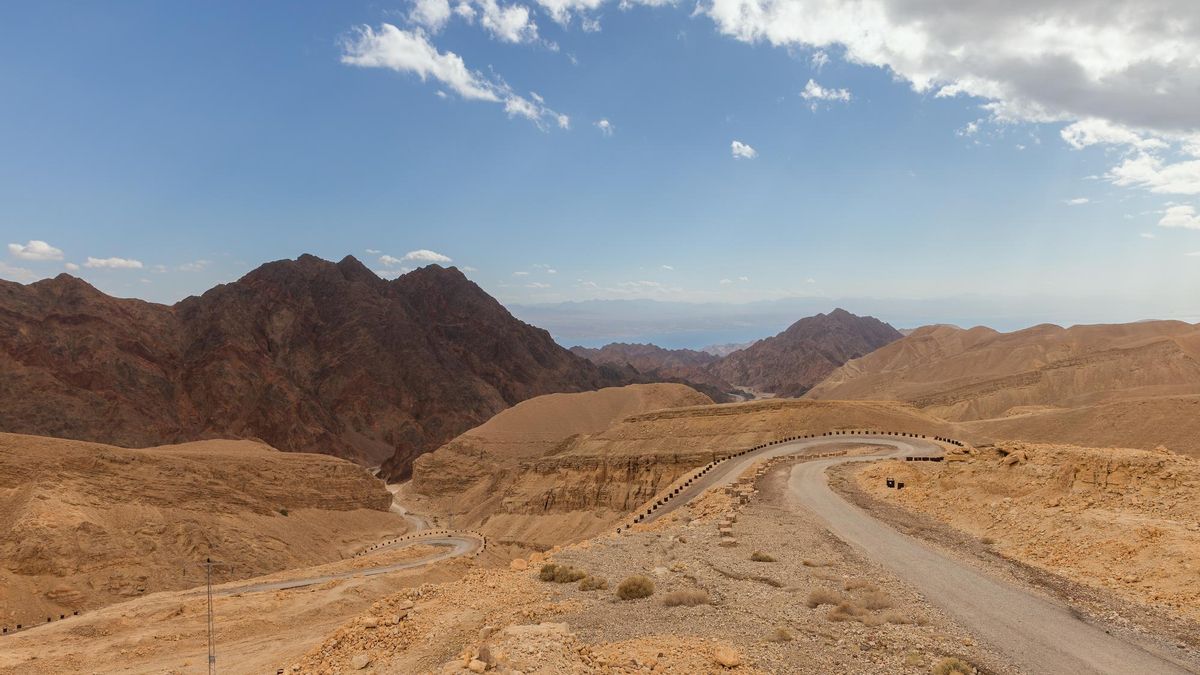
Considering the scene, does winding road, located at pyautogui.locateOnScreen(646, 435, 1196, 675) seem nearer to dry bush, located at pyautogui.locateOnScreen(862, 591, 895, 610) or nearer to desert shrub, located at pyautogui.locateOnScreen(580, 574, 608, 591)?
dry bush, located at pyautogui.locateOnScreen(862, 591, 895, 610)

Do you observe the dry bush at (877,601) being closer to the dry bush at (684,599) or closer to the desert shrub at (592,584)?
the dry bush at (684,599)

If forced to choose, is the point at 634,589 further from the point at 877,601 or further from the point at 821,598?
the point at 877,601

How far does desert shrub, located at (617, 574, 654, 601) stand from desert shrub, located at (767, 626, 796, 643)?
2.87 meters

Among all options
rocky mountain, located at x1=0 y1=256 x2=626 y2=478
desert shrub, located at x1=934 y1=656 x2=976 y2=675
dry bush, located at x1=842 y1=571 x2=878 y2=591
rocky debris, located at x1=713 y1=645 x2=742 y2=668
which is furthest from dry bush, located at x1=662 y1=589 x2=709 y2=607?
rocky mountain, located at x1=0 y1=256 x2=626 y2=478

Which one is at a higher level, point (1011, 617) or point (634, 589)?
point (634, 589)

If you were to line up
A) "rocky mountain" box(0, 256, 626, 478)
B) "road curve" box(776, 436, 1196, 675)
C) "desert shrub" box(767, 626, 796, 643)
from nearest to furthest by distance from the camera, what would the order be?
1. "road curve" box(776, 436, 1196, 675)
2. "desert shrub" box(767, 626, 796, 643)
3. "rocky mountain" box(0, 256, 626, 478)

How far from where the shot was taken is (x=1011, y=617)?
11375 mm

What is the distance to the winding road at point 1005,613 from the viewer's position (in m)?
9.47

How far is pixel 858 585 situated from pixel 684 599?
12.3 feet

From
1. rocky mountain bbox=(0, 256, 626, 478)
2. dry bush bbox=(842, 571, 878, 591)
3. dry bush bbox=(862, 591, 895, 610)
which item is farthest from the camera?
rocky mountain bbox=(0, 256, 626, 478)

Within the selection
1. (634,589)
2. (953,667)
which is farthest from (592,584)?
(953,667)

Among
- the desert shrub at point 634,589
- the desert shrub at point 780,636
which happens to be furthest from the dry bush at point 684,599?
the desert shrub at point 780,636

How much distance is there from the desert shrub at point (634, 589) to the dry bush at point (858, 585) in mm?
3926

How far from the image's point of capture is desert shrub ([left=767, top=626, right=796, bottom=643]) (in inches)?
392
